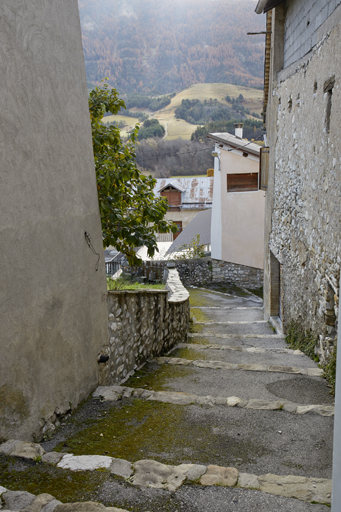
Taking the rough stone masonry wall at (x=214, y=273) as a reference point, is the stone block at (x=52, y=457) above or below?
above

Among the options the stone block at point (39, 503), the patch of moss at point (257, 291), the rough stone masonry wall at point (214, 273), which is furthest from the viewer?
the rough stone masonry wall at point (214, 273)

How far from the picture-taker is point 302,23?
7203 millimetres

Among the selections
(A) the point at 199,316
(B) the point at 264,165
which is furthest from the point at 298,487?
(B) the point at 264,165

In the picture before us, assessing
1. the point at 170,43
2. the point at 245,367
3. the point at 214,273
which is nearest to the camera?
the point at 245,367

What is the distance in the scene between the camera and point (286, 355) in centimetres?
644

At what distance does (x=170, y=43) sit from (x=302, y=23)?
15135 centimetres

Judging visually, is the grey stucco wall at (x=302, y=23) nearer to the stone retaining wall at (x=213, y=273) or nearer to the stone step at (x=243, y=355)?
the stone step at (x=243, y=355)

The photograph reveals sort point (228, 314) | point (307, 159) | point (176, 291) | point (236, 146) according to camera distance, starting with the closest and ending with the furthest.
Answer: point (307, 159) < point (176, 291) < point (228, 314) < point (236, 146)

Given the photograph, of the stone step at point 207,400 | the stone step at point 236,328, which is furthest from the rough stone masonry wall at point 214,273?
the stone step at point 207,400

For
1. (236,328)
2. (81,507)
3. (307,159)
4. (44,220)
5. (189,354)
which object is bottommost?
(236,328)

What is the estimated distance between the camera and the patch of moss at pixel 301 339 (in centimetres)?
608

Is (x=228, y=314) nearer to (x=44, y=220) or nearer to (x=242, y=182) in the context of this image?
(x=242, y=182)

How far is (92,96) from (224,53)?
5416 inches

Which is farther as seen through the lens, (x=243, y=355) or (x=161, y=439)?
(x=243, y=355)
